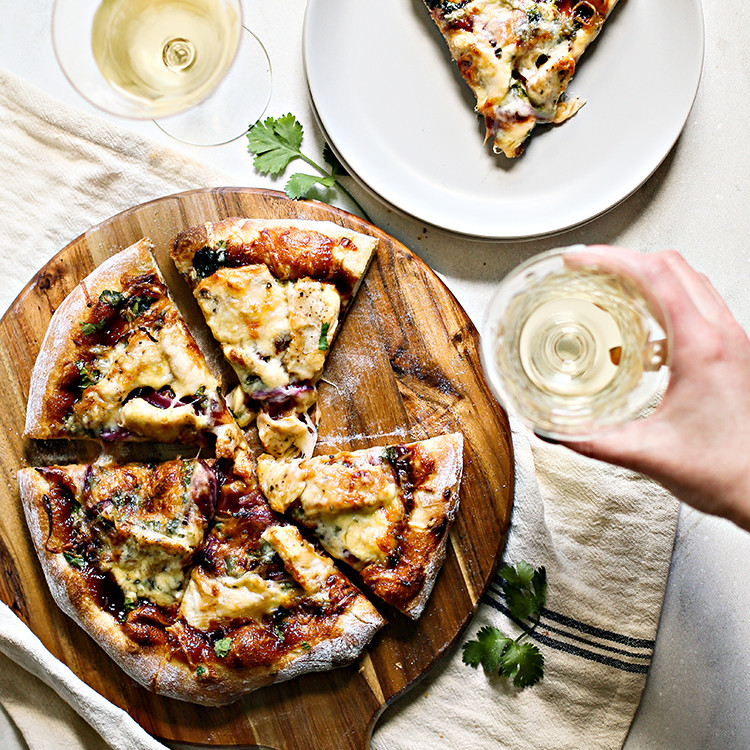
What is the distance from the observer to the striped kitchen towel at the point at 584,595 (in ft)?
11.5

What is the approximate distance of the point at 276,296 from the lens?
3.49 metres

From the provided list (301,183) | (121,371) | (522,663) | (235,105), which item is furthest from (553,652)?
(235,105)

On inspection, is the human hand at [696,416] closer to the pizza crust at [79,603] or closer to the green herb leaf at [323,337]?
the green herb leaf at [323,337]

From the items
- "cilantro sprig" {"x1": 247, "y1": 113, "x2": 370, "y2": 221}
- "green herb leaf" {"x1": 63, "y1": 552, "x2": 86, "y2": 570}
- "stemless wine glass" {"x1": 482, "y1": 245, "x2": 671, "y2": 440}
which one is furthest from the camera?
"cilantro sprig" {"x1": 247, "y1": 113, "x2": 370, "y2": 221}

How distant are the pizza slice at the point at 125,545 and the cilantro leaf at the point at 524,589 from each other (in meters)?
1.40

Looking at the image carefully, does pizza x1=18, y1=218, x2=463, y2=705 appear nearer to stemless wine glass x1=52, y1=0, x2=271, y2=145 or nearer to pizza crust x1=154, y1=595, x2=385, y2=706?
pizza crust x1=154, y1=595, x2=385, y2=706

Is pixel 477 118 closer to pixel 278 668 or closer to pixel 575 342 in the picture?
pixel 575 342

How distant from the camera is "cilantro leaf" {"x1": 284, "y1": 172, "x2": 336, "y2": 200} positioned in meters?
3.63

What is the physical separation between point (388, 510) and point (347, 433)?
1.47 ft

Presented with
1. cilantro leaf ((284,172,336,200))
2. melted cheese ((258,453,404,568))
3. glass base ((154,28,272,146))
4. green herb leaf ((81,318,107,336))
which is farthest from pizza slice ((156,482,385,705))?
glass base ((154,28,272,146))

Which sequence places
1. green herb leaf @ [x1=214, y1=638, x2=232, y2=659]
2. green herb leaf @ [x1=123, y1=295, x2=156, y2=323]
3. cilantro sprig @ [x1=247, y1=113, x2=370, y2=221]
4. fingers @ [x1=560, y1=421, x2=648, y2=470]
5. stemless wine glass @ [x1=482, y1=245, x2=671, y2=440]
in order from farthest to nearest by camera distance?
cilantro sprig @ [x1=247, y1=113, x2=370, y2=221]
green herb leaf @ [x1=123, y1=295, x2=156, y2=323]
green herb leaf @ [x1=214, y1=638, x2=232, y2=659]
stemless wine glass @ [x1=482, y1=245, x2=671, y2=440]
fingers @ [x1=560, y1=421, x2=648, y2=470]

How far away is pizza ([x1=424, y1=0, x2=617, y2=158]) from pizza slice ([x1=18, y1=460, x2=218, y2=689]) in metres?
2.16

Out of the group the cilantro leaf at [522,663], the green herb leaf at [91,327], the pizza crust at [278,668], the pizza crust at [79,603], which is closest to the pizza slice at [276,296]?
the green herb leaf at [91,327]

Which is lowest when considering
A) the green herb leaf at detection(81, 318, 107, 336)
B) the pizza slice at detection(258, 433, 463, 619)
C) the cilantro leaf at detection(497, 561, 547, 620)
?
the cilantro leaf at detection(497, 561, 547, 620)
